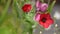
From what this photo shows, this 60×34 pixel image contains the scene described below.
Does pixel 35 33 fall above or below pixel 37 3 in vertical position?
below

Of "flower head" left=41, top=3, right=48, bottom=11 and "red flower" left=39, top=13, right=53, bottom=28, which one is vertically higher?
"flower head" left=41, top=3, right=48, bottom=11

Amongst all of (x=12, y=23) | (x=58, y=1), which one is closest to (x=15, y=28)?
(x=12, y=23)

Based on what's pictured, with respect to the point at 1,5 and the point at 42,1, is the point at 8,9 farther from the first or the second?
the point at 42,1

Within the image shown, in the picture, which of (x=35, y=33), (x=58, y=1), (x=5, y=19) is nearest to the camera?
(x=5, y=19)

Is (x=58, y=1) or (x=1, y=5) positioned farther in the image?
(x=58, y=1)

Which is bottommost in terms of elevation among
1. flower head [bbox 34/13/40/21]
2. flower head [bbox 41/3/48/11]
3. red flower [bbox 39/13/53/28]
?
red flower [bbox 39/13/53/28]

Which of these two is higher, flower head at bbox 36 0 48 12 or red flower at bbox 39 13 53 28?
flower head at bbox 36 0 48 12

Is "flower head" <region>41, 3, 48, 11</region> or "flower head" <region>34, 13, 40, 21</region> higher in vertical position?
"flower head" <region>41, 3, 48, 11</region>

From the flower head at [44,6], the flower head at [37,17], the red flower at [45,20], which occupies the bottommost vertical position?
the red flower at [45,20]
